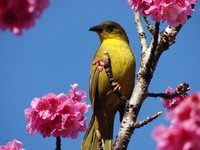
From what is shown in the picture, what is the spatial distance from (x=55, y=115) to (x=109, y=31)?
371cm

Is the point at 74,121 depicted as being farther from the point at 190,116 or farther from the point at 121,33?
the point at 121,33

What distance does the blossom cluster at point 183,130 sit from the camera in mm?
1402

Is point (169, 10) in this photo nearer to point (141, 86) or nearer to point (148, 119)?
point (141, 86)

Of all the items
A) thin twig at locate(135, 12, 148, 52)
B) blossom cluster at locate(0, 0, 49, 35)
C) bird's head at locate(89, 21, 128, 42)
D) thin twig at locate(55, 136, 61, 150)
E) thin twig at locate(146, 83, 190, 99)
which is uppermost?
bird's head at locate(89, 21, 128, 42)

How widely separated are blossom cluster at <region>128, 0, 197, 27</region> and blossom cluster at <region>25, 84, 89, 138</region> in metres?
1.06

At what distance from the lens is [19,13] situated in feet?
5.52

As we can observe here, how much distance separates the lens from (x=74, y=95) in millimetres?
3857

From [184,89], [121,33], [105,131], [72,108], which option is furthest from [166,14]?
[121,33]

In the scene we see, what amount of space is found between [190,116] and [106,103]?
4.71 metres

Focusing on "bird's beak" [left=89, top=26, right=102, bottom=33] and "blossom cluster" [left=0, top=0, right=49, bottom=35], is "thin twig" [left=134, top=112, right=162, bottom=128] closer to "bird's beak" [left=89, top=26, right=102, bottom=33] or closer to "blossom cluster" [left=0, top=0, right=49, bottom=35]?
"blossom cluster" [left=0, top=0, right=49, bottom=35]

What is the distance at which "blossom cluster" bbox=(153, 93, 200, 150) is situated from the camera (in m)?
1.40

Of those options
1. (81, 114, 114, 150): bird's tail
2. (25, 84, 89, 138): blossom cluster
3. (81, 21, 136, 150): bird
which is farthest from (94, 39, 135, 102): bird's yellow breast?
(25, 84, 89, 138): blossom cluster

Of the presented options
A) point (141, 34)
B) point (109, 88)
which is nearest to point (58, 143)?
point (141, 34)

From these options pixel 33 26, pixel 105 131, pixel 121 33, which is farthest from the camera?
pixel 121 33
